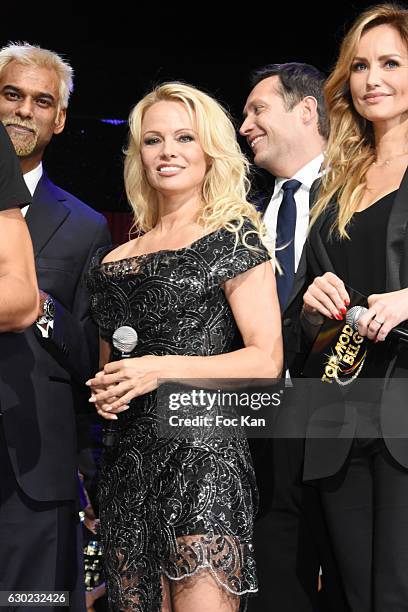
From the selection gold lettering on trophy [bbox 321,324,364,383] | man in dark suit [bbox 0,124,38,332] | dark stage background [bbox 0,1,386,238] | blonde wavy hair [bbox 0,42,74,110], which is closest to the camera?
man in dark suit [bbox 0,124,38,332]

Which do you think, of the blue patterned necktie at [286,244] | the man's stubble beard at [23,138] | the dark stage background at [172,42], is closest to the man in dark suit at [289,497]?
the blue patterned necktie at [286,244]

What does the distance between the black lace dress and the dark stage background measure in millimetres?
2165

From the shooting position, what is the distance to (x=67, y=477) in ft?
9.03

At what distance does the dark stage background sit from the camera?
435 centimetres

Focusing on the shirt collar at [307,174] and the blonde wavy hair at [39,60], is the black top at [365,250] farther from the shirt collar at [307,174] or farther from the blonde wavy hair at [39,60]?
the blonde wavy hair at [39,60]

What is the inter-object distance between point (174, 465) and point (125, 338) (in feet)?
1.04

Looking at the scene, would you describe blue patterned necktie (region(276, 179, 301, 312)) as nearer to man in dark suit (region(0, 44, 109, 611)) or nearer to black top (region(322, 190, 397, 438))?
black top (region(322, 190, 397, 438))

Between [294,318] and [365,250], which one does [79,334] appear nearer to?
[294,318]

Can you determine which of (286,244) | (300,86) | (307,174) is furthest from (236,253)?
(300,86)

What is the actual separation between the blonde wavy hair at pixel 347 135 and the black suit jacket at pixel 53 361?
2.45 feet

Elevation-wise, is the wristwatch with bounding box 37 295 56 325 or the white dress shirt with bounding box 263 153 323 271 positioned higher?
the white dress shirt with bounding box 263 153 323 271

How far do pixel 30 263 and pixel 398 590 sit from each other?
3.41ft

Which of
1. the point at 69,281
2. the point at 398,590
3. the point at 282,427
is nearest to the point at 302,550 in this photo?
the point at 282,427

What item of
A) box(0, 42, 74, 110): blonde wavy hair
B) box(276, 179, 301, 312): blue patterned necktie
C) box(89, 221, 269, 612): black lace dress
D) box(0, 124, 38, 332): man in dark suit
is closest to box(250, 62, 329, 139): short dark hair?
box(276, 179, 301, 312): blue patterned necktie
